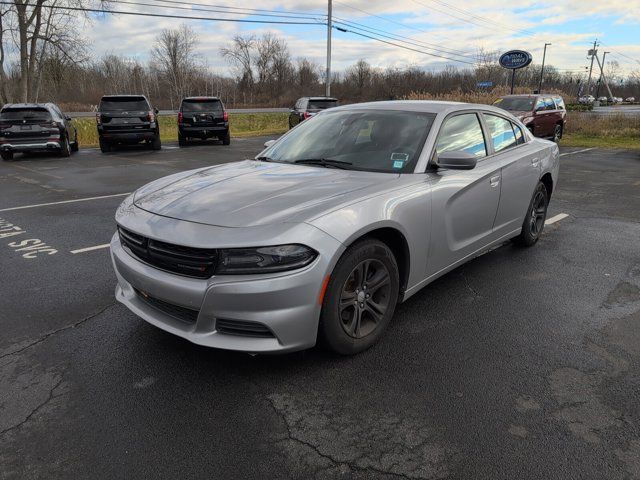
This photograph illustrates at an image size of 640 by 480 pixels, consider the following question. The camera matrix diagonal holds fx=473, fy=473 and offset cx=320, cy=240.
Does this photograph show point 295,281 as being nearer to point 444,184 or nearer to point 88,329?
point 444,184

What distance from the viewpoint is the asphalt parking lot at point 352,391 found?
7.22 ft

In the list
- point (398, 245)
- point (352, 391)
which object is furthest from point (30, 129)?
point (352, 391)

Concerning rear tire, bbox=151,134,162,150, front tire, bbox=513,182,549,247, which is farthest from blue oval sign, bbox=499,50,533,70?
front tire, bbox=513,182,549,247

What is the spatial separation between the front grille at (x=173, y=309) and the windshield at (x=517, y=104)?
16743 millimetres

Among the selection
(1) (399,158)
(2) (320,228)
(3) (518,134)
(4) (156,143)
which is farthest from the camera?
(4) (156,143)

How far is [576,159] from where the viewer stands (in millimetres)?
14492

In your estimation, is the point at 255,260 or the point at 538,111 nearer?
the point at 255,260

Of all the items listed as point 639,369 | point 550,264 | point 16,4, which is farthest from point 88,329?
point 16,4

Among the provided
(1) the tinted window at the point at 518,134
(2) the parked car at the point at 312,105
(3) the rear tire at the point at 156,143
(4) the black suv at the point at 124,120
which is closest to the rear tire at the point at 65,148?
(4) the black suv at the point at 124,120

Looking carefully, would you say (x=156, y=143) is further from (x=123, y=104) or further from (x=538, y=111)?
(x=538, y=111)

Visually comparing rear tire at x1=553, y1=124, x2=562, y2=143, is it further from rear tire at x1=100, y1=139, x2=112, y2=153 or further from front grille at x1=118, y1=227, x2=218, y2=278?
front grille at x1=118, y1=227, x2=218, y2=278

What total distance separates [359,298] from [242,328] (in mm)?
806

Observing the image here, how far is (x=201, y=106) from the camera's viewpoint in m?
18.0

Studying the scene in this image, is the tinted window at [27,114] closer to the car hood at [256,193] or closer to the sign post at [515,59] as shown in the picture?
the car hood at [256,193]
